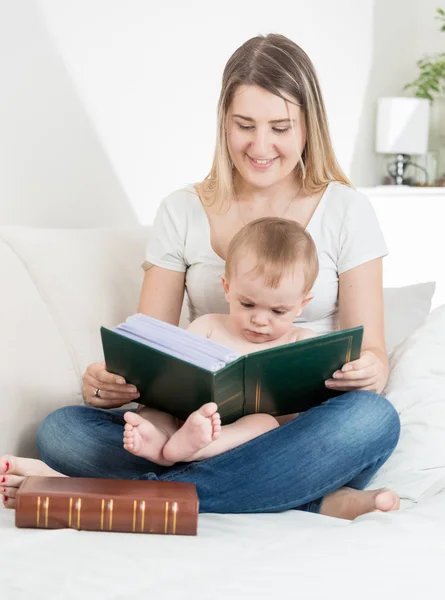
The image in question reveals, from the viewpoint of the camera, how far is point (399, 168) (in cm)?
385

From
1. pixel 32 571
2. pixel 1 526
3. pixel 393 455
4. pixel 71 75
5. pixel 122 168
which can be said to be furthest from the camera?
pixel 122 168

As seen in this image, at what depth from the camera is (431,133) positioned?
13.6 feet

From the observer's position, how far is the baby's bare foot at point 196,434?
133 cm

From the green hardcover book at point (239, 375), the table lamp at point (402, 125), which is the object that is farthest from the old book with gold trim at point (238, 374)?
the table lamp at point (402, 125)

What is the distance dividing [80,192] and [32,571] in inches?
60.5

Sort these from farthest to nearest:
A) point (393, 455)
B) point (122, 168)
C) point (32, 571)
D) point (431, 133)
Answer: point (431, 133) < point (122, 168) < point (393, 455) < point (32, 571)

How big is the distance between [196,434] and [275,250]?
0.39 m

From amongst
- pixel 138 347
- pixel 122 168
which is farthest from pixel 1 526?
pixel 122 168

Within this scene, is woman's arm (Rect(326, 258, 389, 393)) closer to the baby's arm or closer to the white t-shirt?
the white t-shirt

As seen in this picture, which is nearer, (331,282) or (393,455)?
(393,455)

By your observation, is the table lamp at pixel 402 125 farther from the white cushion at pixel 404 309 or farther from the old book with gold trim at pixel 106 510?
the old book with gold trim at pixel 106 510

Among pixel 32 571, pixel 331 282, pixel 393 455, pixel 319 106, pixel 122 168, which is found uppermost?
pixel 319 106

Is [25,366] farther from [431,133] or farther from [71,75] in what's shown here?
[431,133]

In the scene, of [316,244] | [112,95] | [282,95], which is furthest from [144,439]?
[112,95]
